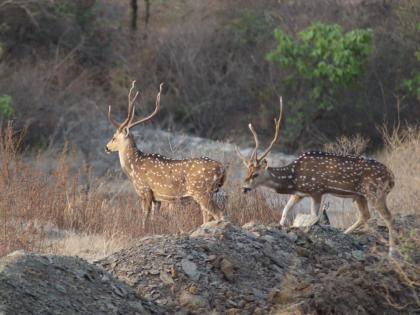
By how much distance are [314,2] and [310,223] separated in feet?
68.7

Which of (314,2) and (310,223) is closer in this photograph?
(310,223)

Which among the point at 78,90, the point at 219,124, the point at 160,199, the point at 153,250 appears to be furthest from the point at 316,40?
the point at 153,250

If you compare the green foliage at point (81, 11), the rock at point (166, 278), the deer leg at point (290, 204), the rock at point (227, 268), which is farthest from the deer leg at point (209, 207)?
the green foliage at point (81, 11)

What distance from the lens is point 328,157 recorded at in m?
14.9

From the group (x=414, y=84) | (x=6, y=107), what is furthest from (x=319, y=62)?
(x=6, y=107)

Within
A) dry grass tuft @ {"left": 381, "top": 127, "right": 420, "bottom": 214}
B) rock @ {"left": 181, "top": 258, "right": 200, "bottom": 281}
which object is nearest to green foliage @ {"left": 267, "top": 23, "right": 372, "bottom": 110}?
dry grass tuft @ {"left": 381, "top": 127, "right": 420, "bottom": 214}

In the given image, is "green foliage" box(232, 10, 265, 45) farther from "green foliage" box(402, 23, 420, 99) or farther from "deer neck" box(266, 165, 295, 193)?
"deer neck" box(266, 165, 295, 193)

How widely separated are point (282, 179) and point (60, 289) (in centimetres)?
634

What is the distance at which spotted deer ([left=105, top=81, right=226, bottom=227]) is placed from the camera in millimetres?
14758

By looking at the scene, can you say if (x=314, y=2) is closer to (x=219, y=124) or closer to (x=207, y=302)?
(x=219, y=124)

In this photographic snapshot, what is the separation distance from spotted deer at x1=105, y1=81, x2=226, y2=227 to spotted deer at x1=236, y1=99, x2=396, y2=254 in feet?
1.54

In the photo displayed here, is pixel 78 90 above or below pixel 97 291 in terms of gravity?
below

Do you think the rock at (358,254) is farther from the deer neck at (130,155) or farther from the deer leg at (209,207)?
the deer neck at (130,155)

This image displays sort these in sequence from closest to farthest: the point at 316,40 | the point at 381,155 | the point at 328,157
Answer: the point at 328,157 → the point at 381,155 → the point at 316,40
